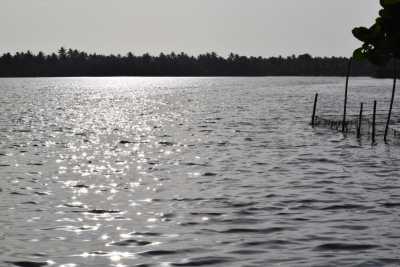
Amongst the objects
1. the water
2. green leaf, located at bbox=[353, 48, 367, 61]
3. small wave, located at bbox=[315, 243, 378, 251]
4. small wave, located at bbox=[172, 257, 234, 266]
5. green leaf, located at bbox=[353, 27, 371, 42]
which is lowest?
the water

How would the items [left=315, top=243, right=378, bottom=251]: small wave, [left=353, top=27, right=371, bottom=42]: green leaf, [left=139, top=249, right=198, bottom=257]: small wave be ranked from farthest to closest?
[left=353, top=27, right=371, bottom=42]: green leaf → [left=315, top=243, right=378, bottom=251]: small wave → [left=139, top=249, right=198, bottom=257]: small wave

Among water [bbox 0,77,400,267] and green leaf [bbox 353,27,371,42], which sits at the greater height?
green leaf [bbox 353,27,371,42]

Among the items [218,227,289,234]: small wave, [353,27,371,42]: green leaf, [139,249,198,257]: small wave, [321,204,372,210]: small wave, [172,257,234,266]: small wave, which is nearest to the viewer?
[172,257,234,266]: small wave

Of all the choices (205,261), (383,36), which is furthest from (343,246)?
(383,36)

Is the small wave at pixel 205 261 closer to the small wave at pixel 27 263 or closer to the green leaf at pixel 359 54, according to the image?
the small wave at pixel 27 263

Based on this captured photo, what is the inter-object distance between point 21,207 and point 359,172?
1819 cm

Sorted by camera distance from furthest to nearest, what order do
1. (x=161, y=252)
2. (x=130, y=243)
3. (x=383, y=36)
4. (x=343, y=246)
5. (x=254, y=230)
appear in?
(x=383, y=36) < (x=254, y=230) < (x=130, y=243) < (x=343, y=246) < (x=161, y=252)

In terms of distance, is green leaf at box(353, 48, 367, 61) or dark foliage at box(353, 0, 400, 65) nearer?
dark foliage at box(353, 0, 400, 65)

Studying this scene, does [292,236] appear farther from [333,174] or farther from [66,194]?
[333,174]

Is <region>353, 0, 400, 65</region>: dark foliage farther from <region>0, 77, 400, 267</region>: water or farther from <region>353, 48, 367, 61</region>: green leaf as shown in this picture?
<region>0, 77, 400, 267</region>: water

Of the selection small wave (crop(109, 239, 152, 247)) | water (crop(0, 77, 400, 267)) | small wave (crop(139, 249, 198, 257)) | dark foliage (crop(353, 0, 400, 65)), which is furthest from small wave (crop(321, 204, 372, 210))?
dark foliage (crop(353, 0, 400, 65))

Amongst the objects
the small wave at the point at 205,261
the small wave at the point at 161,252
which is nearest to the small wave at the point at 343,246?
the small wave at the point at 205,261

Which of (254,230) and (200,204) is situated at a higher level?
(254,230)

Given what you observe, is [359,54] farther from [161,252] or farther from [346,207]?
[161,252]
